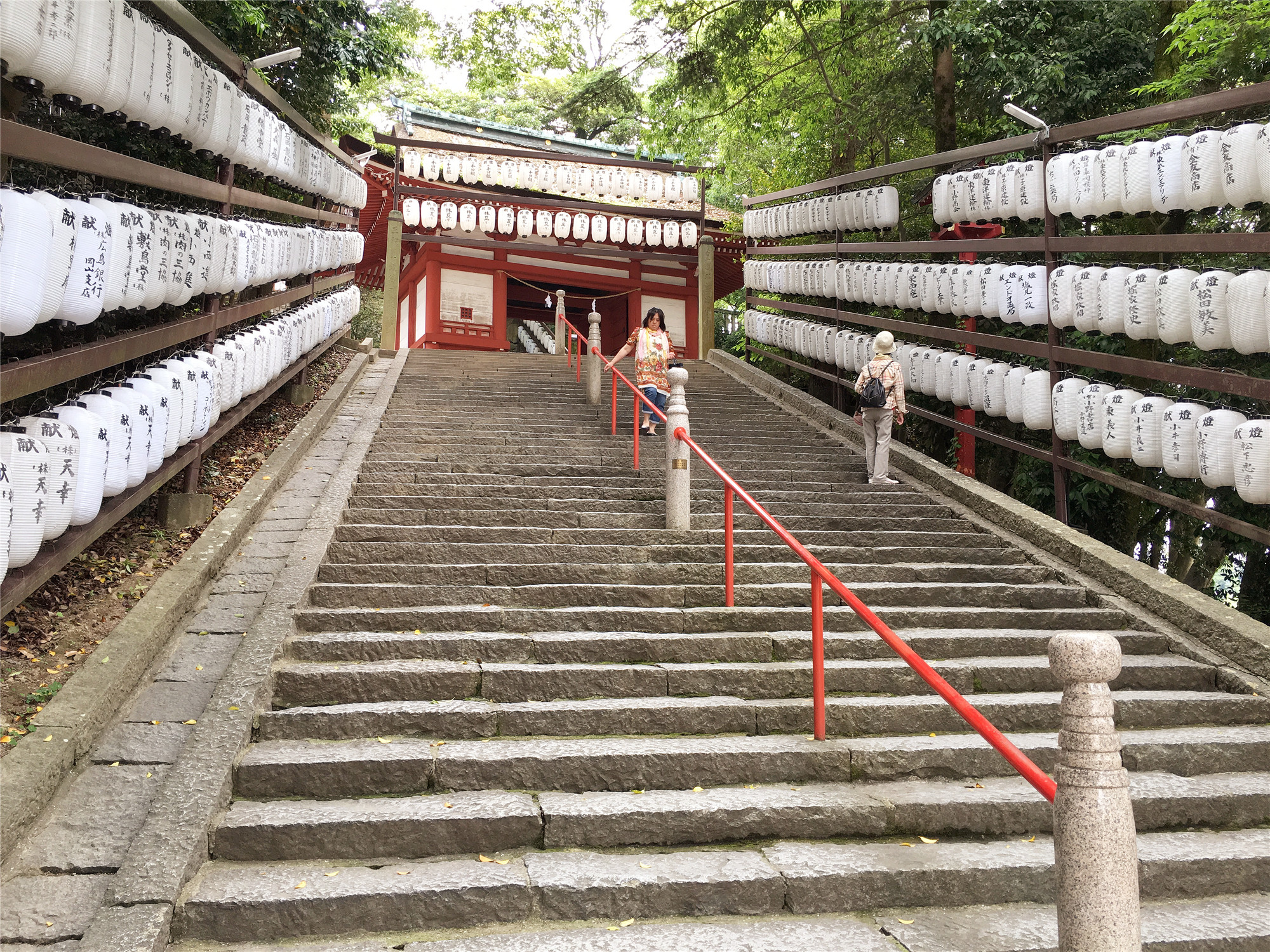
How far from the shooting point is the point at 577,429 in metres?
10.9

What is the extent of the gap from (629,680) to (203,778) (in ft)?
6.97

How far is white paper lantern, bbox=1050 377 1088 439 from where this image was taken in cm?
796

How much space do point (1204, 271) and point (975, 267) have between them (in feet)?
10.4

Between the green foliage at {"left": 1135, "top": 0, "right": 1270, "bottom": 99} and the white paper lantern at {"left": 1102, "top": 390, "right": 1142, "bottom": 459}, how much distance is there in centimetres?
381

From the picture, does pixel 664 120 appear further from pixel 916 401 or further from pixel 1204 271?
pixel 1204 271

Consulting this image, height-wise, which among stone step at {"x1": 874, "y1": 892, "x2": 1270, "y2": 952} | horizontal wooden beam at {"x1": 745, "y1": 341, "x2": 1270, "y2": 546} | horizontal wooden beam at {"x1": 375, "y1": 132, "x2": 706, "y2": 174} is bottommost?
stone step at {"x1": 874, "y1": 892, "x2": 1270, "y2": 952}

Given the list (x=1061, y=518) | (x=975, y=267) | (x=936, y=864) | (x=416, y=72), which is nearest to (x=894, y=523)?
(x=1061, y=518)

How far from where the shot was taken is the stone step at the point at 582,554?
673 centimetres

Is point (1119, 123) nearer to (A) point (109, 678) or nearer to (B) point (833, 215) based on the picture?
(B) point (833, 215)

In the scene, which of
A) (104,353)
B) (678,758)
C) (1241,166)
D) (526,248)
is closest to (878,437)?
(1241,166)

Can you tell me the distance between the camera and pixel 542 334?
30188mm

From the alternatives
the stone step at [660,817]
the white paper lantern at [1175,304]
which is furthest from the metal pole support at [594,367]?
the stone step at [660,817]

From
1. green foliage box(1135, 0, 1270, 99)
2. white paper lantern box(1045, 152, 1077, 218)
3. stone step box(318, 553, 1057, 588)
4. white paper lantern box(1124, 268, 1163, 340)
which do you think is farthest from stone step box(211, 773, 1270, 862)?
green foliage box(1135, 0, 1270, 99)

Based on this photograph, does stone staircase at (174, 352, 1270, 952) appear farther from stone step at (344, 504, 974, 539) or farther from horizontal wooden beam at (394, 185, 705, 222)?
horizontal wooden beam at (394, 185, 705, 222)
